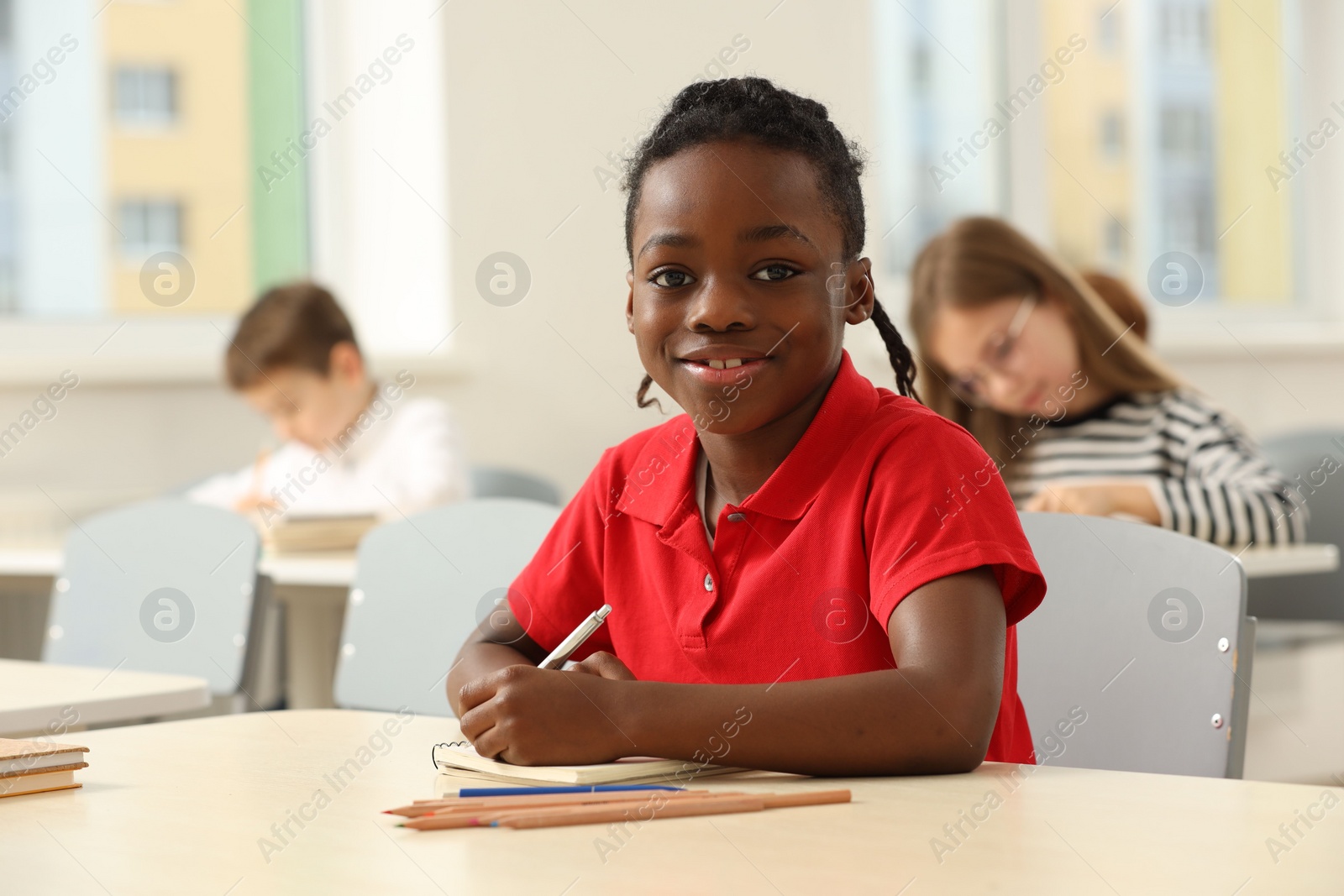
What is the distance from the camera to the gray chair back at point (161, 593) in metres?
2.12

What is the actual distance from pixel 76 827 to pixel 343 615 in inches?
72.8

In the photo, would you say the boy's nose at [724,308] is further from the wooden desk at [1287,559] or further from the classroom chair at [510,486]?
the classroom chair at [510,486]

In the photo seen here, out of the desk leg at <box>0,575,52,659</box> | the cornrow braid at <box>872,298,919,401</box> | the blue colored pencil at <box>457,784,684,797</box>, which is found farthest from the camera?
the desk leg at <box>0,575,52,659</box>

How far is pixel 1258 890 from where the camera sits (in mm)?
680

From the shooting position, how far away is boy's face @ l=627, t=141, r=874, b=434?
3.72 ft

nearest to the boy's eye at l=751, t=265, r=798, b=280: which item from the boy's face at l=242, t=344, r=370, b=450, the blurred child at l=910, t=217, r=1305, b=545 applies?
the blurred child at l=910, t=217, r=1305, b=545

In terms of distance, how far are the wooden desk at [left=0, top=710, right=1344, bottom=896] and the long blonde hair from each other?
6.01 feet

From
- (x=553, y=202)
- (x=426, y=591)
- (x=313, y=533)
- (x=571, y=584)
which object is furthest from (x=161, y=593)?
(x=553, y=202)

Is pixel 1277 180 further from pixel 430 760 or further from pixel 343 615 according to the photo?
pixel 430 760

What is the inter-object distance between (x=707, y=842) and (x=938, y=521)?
358mm

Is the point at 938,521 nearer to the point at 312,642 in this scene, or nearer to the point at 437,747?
the point at 437,747

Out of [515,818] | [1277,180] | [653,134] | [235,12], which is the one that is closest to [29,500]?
[235,12]

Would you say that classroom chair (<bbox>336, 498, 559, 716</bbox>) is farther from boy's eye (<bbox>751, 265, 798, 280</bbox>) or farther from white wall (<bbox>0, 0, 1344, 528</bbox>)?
white wall (<bbox>0, 0, 1344, 528</bbox>)

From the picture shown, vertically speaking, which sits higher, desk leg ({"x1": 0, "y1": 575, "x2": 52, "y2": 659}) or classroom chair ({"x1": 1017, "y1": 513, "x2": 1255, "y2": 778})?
classroom chair ({"x1": 1017, "y1": 513, "x2": 1255, "y2": 778})
